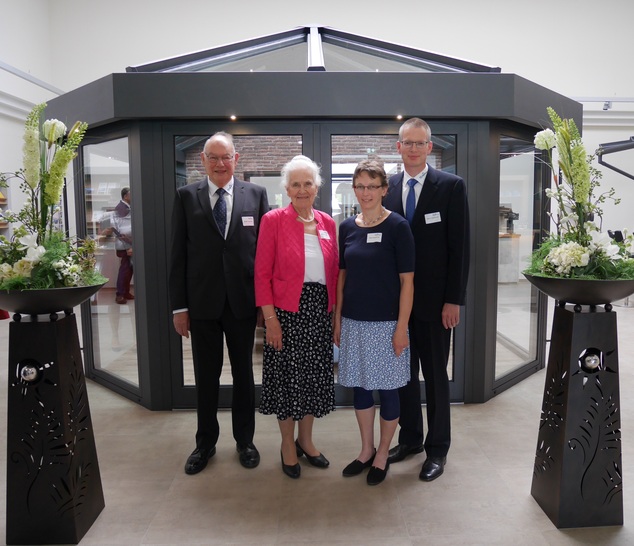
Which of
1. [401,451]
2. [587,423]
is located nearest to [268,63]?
[401,451]

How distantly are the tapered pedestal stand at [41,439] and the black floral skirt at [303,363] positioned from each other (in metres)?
Result: 0.95

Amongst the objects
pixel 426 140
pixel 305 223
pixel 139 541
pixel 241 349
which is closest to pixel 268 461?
pixel 241 349

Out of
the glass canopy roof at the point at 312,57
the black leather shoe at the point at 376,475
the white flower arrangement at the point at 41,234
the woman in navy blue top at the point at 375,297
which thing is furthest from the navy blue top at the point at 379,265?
the glass canopy roof at the point at 312,57

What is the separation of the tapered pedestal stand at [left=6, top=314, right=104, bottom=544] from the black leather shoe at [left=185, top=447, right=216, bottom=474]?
694mm

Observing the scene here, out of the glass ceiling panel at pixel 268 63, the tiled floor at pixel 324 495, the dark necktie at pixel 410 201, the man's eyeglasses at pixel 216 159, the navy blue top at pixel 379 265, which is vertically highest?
the glass ceiling panel at pixel 268 63

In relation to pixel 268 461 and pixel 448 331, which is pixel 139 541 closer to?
pixel 268 461

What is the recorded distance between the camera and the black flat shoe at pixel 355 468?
→ 2.76m

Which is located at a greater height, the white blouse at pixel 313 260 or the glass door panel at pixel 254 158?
the glass door panel at pixel 254 158

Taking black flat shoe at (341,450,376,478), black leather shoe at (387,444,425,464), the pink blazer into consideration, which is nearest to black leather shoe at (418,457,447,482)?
black leather shoe at (387,444,425,464)

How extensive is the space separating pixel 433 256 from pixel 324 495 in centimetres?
134

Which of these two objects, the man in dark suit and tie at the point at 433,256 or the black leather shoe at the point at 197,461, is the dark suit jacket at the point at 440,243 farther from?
the black leather shoe at the point at 197,461

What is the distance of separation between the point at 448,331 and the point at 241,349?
1.16m

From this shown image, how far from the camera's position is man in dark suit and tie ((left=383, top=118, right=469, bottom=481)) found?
2654mm

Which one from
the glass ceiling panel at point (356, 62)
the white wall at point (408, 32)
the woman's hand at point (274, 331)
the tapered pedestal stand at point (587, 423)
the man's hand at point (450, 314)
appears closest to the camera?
the tapered pedestal stand at point (587, 423)
